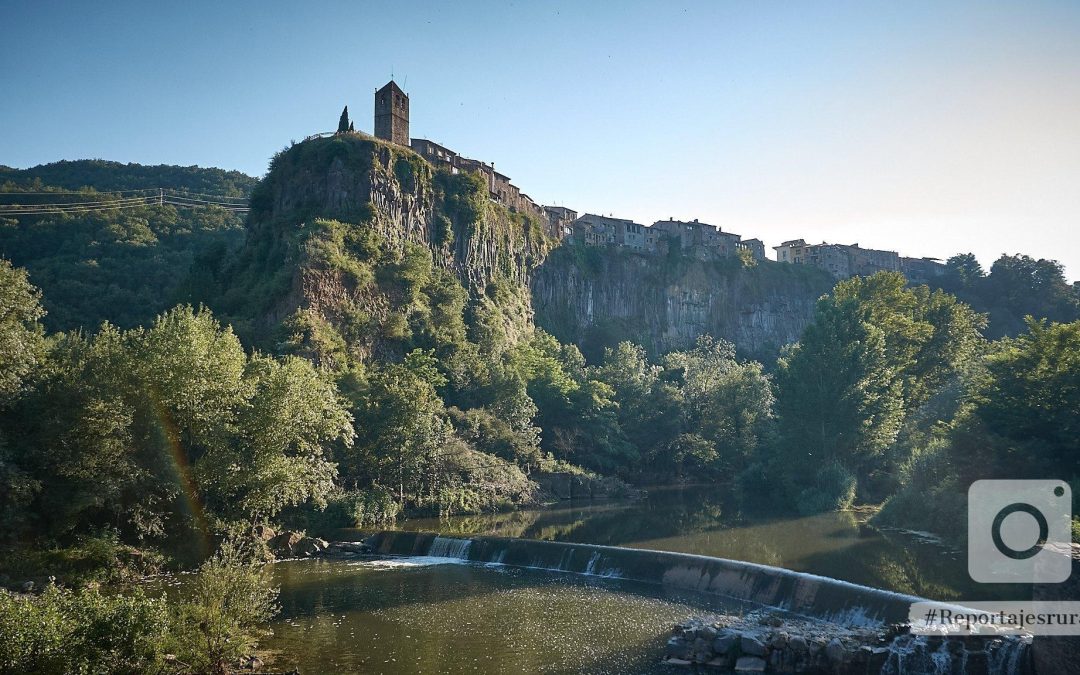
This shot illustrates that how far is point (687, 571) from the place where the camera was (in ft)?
103

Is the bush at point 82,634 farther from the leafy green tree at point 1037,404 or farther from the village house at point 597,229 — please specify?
the village house at point 597,229

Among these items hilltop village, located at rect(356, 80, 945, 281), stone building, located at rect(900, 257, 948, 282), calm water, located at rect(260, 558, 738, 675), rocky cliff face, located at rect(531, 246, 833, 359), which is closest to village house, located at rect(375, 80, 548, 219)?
hilltop village, located at rect(356, 80, 945, 281)

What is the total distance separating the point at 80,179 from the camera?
105625 millimetres

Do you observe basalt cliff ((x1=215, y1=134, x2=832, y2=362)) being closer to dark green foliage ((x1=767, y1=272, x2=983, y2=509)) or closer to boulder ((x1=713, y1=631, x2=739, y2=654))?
dark green foliage ((x1=767, y1=272, x2=983, y2=509))

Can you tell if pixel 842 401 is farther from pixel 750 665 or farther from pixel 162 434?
pixel 162 434

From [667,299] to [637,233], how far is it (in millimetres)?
19824

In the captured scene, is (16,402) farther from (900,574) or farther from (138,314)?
(138,314)

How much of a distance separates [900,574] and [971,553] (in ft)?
14.8

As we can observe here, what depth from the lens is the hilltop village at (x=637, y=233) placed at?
8769 cm

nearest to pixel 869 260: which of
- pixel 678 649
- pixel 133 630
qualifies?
pixel 678 649

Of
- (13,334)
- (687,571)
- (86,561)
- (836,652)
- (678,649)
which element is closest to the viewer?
(836,652)

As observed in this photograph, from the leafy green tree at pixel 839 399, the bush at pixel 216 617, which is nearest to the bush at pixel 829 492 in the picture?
the leafy green tree at pixel 839 399

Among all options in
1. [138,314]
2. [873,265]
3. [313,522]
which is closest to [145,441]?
[313,522]

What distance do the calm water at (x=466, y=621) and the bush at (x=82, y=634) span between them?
→ 4.53m
